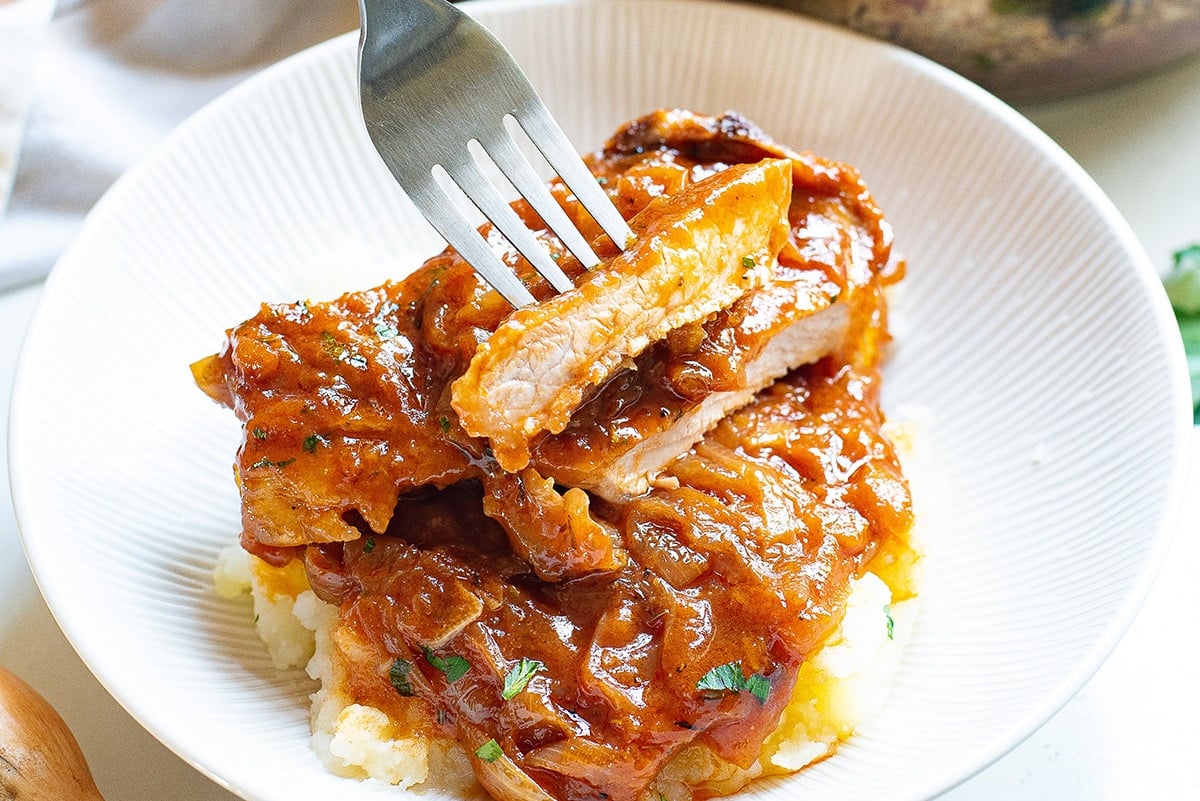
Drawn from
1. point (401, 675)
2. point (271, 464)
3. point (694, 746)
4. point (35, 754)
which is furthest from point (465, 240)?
point (35, 754)

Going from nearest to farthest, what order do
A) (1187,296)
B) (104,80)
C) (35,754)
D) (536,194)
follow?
(35,754) → (536,194) → (1187,296) → (104,80)

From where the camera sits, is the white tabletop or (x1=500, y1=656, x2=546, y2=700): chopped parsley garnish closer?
(x1=500, y1=656, x2=546, y2=700): chopped parsley garnish

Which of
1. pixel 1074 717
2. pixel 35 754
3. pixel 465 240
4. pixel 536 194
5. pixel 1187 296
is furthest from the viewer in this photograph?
pixel 1187 296

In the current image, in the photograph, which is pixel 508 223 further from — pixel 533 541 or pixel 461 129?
pixel 533 541

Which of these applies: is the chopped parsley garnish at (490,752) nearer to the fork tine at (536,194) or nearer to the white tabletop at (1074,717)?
the white tabletop at (1074,717)

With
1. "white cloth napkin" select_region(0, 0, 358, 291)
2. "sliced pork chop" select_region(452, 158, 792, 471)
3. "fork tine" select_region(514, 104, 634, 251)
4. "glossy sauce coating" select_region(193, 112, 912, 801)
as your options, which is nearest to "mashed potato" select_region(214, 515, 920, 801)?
"glossy sauce coating" select_region(193, 112, 912, 801)

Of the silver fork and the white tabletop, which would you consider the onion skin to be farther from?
the silver fork

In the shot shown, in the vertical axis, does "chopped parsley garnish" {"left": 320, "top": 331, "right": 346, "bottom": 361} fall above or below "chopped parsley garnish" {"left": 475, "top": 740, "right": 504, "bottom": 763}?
above
